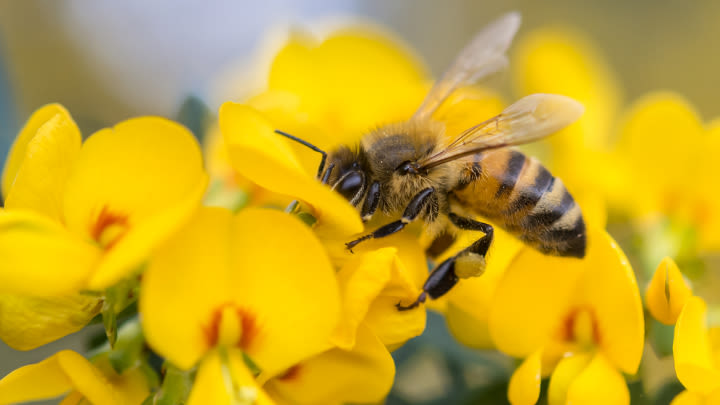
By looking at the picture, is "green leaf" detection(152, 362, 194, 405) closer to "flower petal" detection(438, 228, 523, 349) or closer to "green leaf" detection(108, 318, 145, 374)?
"green leaf" detection(108, 318, 145, 374)

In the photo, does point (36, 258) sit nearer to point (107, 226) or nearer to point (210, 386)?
point (107, 226)

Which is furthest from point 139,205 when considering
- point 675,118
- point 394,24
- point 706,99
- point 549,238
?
point 394,24

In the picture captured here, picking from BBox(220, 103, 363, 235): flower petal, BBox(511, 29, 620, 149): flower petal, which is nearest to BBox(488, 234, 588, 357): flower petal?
BBox(220, 103, 363, 235): flower petal

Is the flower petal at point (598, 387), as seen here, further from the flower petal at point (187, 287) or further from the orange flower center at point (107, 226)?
the orange flower center at point (107, 226)

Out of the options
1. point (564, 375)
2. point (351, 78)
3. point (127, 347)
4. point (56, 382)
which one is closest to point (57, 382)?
point (56, 382)

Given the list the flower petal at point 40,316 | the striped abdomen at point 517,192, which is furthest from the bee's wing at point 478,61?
the flower petal at point 40,316

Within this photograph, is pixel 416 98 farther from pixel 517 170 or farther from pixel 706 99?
pixel 706 99
